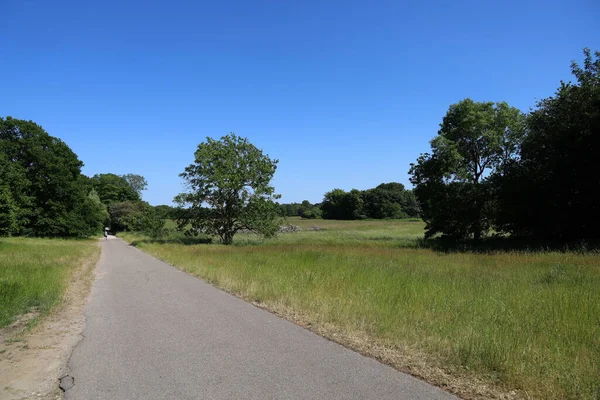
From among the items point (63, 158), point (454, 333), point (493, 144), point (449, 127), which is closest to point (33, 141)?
point (63, 158)

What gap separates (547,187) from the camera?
25.9 meters

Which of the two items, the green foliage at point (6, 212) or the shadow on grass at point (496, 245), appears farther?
the green foliage at point (6, 212)

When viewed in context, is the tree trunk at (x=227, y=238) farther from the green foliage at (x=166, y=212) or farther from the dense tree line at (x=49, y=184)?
the dense tree line at (x=49, y=184)

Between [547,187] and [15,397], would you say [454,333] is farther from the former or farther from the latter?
[547,187]

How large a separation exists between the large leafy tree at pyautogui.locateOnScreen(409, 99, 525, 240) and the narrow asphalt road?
28571 millimetres

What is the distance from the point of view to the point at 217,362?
16.5 feet

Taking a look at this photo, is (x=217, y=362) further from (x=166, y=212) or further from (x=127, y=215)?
(x=127, y=215)

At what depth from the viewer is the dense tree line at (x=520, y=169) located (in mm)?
24500

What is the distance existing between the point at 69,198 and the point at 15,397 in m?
59.2

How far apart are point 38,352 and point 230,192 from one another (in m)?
33.2

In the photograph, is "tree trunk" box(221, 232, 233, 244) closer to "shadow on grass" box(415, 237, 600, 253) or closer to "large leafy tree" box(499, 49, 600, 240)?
"shadow on grass" box(415, 237, 600, 253)

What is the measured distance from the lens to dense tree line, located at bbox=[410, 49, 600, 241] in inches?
965

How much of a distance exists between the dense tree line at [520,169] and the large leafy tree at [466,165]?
0.08m

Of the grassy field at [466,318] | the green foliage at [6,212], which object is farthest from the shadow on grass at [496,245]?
the green foliage at [6,212]
